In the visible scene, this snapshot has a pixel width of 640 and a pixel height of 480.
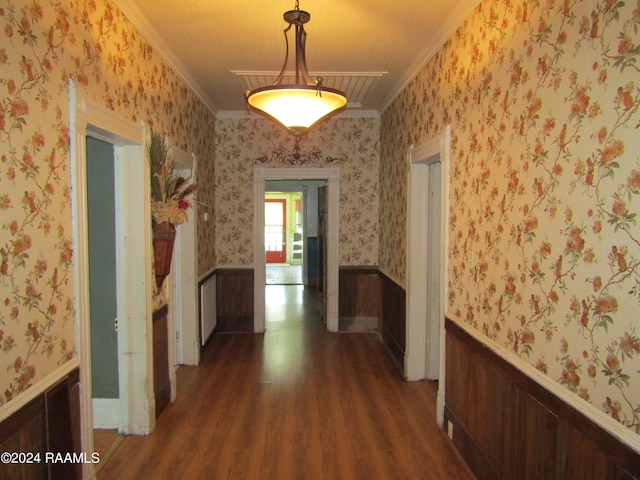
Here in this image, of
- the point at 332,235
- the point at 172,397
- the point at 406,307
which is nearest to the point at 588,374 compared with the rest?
the point at 406,307

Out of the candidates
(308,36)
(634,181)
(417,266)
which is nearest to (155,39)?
(308,36)

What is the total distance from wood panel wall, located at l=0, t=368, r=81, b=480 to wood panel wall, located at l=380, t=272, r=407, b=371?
10.4 feet

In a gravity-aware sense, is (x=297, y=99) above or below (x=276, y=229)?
above

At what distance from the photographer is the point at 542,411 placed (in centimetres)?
208

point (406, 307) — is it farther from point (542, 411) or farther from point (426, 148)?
point (542, 411)

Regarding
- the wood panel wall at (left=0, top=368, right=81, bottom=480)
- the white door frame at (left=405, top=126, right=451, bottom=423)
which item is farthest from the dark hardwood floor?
the wood panel wall at (left=0, top=368, right=81, bottom=480)

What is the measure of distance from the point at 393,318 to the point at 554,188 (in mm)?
3553

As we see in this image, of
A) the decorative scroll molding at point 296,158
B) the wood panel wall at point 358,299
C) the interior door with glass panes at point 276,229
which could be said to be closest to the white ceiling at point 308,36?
the decorative scroll molding at point 296,158

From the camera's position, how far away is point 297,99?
7.87 ft

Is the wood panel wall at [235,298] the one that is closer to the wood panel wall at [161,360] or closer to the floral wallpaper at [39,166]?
the wood panel wall at [161,360]

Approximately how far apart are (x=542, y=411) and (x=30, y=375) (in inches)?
87.5

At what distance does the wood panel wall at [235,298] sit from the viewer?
6340 mm

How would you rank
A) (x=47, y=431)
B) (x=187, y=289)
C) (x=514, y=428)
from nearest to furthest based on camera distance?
(x=47, y=431) → (x=514, y=428) → (x=187, y=289)

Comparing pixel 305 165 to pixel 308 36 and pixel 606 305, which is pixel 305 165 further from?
pixel 606 305
